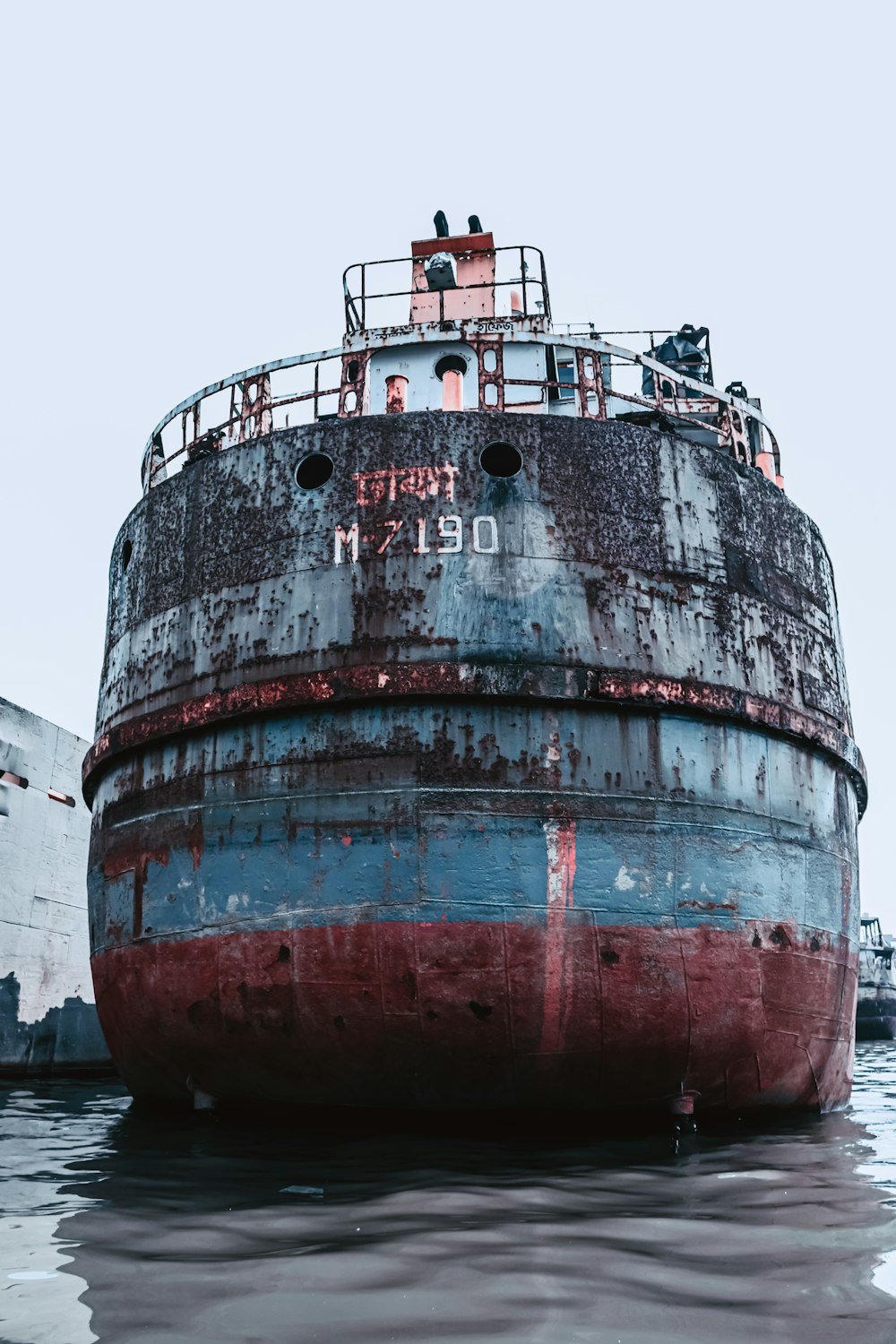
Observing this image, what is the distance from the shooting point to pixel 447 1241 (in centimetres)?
362

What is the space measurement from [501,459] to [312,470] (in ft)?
4.14

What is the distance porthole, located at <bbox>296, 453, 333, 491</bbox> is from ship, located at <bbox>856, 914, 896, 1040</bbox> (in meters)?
34.5

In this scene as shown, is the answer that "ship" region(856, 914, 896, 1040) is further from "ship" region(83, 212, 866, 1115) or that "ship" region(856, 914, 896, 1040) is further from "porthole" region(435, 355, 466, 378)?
"ship" region(83, 212, 866, 1115)

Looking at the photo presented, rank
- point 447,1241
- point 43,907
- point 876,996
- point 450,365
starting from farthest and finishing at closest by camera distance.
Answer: point 876,996
point 43,907
point 450,365
point 447,1241

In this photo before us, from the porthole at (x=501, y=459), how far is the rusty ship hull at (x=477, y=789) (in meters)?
0.04

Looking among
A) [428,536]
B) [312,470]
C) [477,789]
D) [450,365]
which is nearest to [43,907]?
[450,365]

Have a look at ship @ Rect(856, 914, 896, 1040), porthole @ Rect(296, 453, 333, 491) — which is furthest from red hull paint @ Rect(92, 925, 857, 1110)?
ship @ Rect(856, 914, 896, 1040)

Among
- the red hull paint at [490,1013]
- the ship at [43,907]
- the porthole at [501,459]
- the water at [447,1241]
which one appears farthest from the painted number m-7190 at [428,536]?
the ship at [43,907]

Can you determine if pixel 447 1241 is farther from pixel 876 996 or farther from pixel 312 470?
pixel 876 996

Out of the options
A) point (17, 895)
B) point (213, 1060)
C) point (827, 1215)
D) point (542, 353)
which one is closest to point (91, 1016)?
point (17, 895)

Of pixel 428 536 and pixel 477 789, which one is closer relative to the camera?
pixel 477 789

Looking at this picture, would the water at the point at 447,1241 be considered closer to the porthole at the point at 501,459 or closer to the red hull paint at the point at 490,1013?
the red hull paint at the point at 490,1013

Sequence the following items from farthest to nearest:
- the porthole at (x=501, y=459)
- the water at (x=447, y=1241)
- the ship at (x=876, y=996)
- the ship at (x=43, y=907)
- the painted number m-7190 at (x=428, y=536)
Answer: the ship at (x=876, y=996) → the ship at (x=43, y=907) → the porthole at (x=501, y=459) → the painted number m-7190 at (x=428, y=536) → the water at (x=447, y=1241)

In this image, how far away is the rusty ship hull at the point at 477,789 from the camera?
6.11 m
